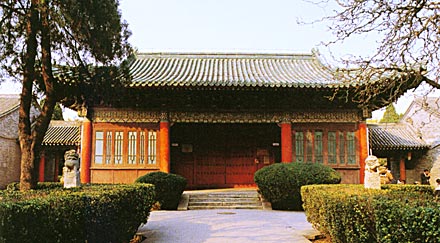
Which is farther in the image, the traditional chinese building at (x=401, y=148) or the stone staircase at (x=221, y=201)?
the traditional chinese building at (x=401, y=148)

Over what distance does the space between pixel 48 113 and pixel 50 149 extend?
13468 millimetres

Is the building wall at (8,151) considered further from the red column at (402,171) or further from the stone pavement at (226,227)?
the red column at (402,171)

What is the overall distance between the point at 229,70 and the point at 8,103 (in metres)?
13.3

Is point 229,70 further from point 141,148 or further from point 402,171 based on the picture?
point 402,171

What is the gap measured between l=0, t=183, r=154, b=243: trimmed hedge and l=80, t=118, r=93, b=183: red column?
7.17 meters

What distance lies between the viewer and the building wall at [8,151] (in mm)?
21372

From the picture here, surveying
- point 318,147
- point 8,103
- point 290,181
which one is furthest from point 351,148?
point 8,103

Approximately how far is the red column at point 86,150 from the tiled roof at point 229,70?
228 centimetres

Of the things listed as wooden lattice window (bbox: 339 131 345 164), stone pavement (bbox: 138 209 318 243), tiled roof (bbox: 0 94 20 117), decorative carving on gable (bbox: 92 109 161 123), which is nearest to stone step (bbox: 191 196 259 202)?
stone pavement (bbox: 138 209 318 243)

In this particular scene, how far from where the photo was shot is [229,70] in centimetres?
1745

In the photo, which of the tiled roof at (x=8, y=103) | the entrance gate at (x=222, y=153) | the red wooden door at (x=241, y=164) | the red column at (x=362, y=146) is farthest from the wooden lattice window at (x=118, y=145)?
the tiled roof at (x=8, y=103)

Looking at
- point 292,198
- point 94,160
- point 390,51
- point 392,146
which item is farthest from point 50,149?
point 390,51

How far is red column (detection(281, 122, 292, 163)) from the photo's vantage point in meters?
14.9

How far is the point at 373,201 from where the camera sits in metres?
4.79
